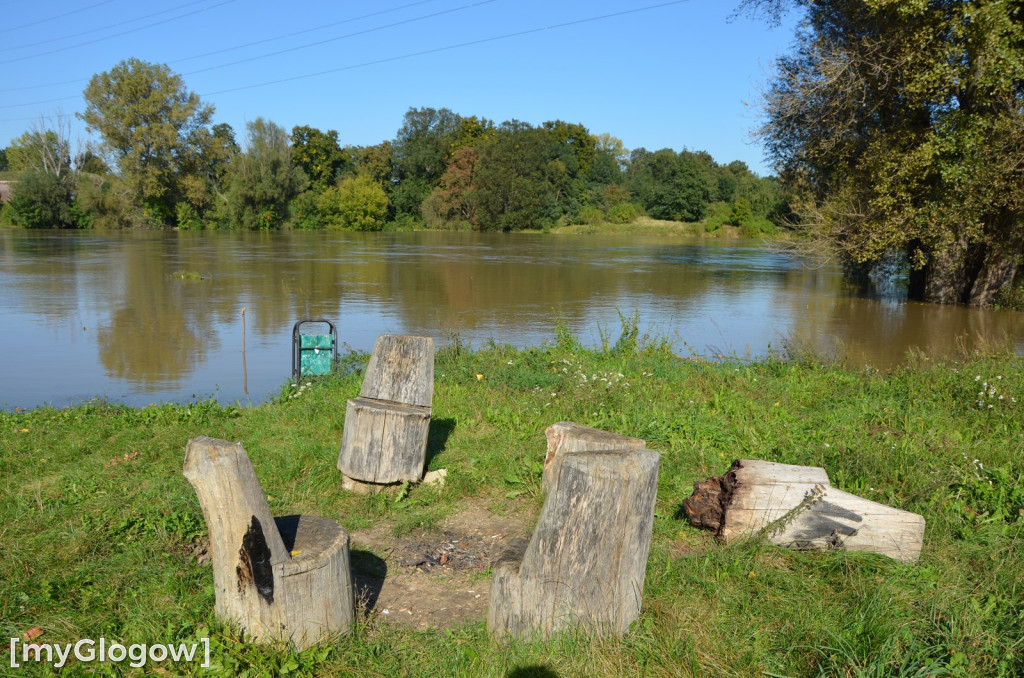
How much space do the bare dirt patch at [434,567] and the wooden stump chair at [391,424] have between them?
48 centimetres

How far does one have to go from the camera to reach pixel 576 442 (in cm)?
445

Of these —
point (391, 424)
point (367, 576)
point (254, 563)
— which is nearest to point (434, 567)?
point (367, 576)

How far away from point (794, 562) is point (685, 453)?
67.0 inches

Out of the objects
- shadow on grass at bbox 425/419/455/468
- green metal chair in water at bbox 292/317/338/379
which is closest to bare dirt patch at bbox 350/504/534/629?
shadow on grass at bbox 425/419/455/468

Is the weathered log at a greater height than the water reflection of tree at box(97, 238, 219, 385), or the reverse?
the weathered log

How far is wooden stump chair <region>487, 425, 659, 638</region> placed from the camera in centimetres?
316

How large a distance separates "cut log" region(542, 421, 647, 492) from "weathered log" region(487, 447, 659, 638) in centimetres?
45

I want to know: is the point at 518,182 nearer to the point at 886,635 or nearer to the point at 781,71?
the point at 781,71

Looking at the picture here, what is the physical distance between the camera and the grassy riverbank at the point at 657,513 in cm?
317

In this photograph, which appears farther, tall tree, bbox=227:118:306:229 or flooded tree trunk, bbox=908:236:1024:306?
tall tree, bbox=227:118:306:229

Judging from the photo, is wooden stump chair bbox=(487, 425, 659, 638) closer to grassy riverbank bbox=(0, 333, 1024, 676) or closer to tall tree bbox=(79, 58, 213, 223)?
grassy riverbank bbox=(0, 333, 1024, 676)

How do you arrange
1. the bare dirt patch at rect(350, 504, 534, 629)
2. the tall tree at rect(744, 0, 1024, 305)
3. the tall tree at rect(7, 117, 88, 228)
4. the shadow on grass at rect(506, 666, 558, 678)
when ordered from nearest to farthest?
the shadow on grass at rect(506, 666, 558, 678)
the bare dirt patch at rect(350, 504, 534, 629)
the tall tree at rect(744, 0, 1024, 305)
the tall tree at rect(7, 117, 88, 228)

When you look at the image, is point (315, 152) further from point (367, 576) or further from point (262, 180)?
point (367, 576)

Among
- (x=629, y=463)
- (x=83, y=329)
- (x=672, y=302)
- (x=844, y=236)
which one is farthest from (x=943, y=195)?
(x=83, y=329)
